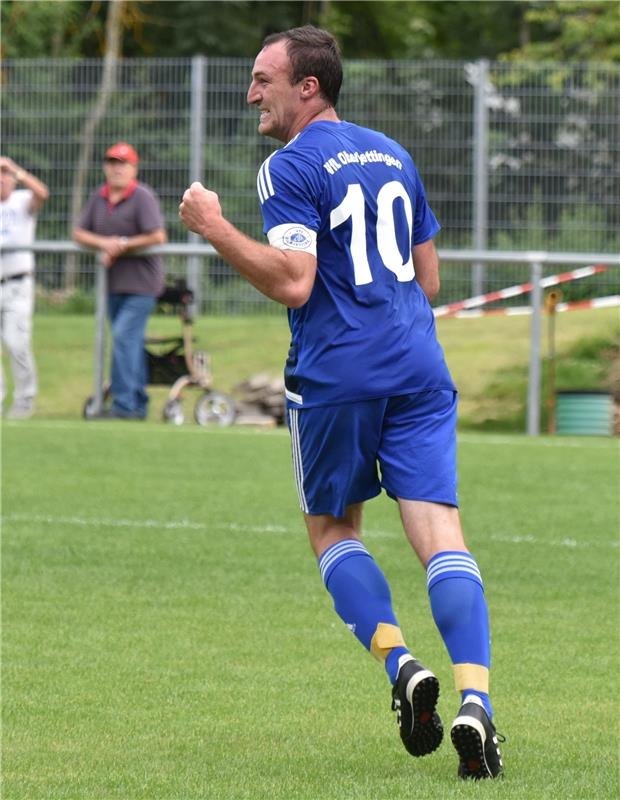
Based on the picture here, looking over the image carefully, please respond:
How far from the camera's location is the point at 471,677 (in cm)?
457

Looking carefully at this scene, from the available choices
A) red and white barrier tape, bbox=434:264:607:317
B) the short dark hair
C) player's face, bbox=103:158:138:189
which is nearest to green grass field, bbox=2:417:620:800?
the short dark hair

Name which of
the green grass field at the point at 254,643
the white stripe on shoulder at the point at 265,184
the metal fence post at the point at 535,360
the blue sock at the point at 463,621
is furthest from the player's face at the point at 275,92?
the metal fence post at the point at 535,360

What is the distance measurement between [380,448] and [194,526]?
4.58 m

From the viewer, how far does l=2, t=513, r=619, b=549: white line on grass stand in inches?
353

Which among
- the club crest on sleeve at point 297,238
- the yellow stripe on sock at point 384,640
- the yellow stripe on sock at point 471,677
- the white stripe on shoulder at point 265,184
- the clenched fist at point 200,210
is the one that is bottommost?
the yellow stripe on sock at point 471,677

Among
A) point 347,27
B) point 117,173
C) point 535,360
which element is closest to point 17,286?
point 117,173

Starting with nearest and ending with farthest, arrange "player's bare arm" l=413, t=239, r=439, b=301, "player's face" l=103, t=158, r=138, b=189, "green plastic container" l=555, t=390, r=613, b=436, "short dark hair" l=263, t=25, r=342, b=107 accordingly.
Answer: "short dark hair" l=263, t=25, r=342, b=107
"player's bare arm" l=413, t=239, r=439, b=301
"player's face" l=103, t=158, r=138, b=189
"green plastic container" l=555, t=390, r=613, b=436

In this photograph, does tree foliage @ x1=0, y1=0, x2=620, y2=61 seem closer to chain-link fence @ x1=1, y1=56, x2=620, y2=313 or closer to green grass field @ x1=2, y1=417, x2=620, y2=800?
chain-link fence @ x1=1, y1=56, x2=620, y2=313

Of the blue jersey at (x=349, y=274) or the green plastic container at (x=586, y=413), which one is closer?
the blue jersey at (x=349, y=274)

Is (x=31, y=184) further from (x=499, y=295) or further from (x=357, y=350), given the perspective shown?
(x=357, y=350)

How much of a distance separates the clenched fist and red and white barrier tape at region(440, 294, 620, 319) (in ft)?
A: 45.8

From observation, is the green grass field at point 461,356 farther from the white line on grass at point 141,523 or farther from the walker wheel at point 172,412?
the white line on grass at point 141,523

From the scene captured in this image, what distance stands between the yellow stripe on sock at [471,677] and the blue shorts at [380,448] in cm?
47

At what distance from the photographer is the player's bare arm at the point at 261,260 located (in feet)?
15.0
